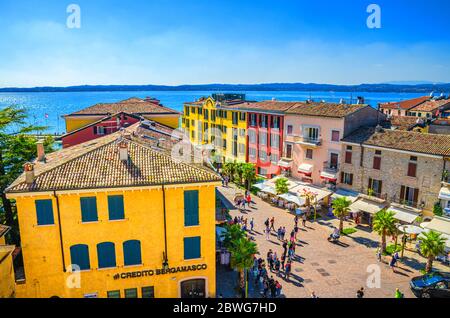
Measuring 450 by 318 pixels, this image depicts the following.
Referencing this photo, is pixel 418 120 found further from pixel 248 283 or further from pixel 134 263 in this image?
pixel 134 263

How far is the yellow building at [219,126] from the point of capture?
63156mm

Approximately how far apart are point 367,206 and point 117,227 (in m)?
27.7

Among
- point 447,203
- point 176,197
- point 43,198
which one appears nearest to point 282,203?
point 447,203

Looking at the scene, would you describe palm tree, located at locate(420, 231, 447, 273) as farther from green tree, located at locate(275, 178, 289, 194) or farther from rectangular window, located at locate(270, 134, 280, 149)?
rectangular window, located at locate(270, 134, 280, 149)

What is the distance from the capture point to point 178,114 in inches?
2132

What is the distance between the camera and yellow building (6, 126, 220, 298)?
21797 mm

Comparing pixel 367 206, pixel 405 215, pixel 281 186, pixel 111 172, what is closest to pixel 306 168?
pixel 281 186

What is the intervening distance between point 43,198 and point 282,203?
31.1m

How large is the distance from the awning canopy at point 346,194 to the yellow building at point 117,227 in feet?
75.9

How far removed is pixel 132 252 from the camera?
2330cm

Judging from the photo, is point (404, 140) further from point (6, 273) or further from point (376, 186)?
point (6, 273)

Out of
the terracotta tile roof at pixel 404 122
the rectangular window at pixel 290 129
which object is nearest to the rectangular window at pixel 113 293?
the rectangular window at pixel 290 129

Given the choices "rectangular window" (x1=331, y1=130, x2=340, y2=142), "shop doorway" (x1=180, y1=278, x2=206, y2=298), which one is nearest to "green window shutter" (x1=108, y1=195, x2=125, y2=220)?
"shop doorway" (x1=180, y1=278, x2=206, y2=298)

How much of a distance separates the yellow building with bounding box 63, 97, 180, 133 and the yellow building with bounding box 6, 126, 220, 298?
84.4 feet
